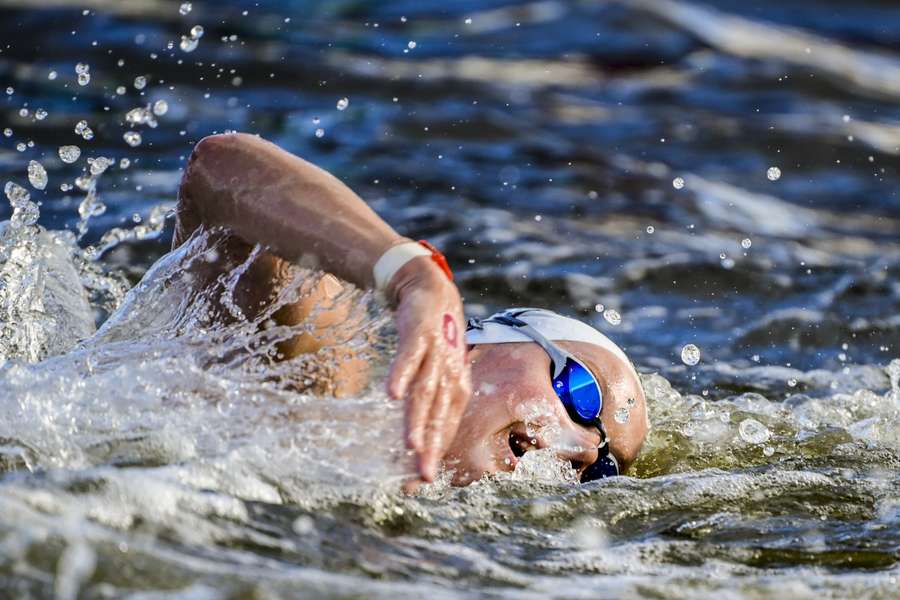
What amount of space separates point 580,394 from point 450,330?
3.60 ft

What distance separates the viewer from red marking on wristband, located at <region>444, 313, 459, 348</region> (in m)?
2.68

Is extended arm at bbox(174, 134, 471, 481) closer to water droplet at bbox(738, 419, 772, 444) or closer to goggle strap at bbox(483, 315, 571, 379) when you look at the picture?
A: goggle strap at bbox(483, 315, 571, 379)

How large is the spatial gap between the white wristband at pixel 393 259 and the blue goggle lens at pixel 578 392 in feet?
2.95

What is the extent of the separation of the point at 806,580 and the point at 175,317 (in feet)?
6.17

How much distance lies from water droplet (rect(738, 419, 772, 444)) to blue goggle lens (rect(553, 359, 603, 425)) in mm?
954

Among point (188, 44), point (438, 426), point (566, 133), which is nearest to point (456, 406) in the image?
point (438, 426)

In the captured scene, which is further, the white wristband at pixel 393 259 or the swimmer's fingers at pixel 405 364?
the white wristband at pixel 393 259

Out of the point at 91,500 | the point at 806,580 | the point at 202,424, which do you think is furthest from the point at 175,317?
the point at 806,580

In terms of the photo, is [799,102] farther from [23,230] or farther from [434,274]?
[434,274]

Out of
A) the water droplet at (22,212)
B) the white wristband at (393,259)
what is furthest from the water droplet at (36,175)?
the white wristband at (393,259)

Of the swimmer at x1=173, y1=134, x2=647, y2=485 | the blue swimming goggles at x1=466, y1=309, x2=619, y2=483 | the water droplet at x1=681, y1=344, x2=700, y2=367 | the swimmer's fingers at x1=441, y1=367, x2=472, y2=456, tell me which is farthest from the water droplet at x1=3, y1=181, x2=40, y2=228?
the water droplet at x1=681, y1=344, x2=700, y2=367

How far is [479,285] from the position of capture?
6.47m

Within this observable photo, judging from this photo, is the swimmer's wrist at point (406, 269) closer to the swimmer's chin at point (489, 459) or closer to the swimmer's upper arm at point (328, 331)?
the swimmer's upper arm at point (328, 331)

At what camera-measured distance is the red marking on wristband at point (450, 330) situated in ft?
8.80
